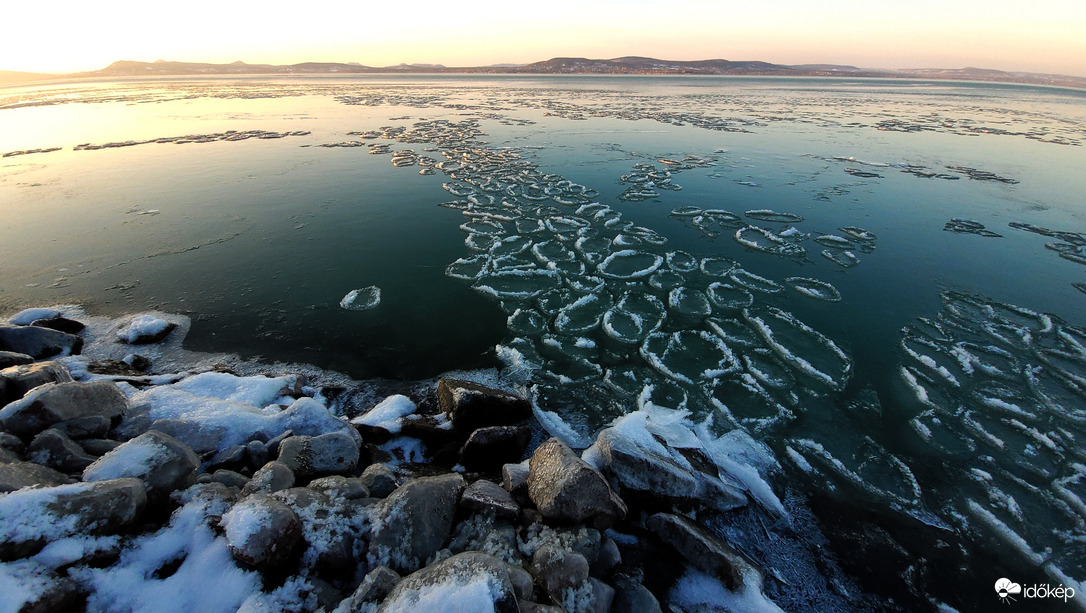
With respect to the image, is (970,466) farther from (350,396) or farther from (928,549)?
(350,396)

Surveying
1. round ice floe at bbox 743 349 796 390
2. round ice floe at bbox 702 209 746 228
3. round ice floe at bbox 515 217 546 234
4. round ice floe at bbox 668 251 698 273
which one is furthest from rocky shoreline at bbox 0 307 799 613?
round ice floe at bbox 702 209 746 228

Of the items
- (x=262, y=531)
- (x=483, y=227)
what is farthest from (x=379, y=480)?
(x=483, y=227)

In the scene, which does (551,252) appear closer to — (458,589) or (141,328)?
(141,328)

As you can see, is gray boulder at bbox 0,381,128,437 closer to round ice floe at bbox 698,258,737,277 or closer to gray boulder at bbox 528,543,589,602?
gray boulder at bbox 528,543,589,602

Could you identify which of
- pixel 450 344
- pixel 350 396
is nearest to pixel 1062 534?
pixel 450 344

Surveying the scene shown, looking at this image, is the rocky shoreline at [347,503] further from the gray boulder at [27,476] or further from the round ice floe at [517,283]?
the round ice floe at [517,283]
